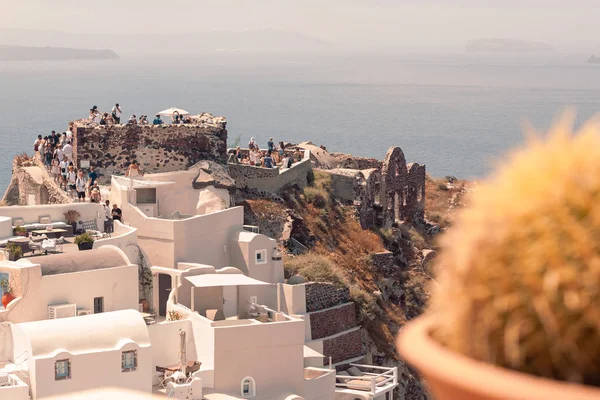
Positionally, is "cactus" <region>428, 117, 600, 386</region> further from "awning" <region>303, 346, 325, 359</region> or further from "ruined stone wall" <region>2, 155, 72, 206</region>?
"ruined stone wall" <region>2, 155, 72, 206</region>

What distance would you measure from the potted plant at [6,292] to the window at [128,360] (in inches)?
131

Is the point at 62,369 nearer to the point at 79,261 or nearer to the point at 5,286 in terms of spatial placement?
the point at 5,286

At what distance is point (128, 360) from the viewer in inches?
1065

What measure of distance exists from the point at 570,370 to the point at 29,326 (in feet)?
79.6

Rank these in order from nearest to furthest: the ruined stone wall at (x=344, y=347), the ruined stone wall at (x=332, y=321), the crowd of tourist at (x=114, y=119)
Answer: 1. the ruined stone wall at (x=332, y=321)
2. the ruined stone wall at (x=344, y=347)
3. the crowd of tourist at (x=114, y=119)

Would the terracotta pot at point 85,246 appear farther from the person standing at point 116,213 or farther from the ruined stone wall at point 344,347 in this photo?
the ruined stone wall at point 344,347

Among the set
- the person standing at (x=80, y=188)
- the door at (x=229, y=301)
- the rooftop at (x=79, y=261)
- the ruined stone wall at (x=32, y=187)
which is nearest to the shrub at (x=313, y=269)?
the door at (x=229, y=301)

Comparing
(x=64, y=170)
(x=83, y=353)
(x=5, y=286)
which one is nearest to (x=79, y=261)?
(x=5, y=286)

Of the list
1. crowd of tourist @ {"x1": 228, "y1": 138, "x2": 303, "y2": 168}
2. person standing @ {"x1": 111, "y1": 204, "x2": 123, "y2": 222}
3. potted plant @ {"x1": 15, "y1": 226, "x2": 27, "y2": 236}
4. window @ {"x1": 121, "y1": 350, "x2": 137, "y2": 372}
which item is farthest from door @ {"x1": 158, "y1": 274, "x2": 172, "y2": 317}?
crowd of tourist @ {"x1": 228, "y1": 138, "x2": 303, "y2": 168}

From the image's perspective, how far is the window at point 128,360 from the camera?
2691 cm

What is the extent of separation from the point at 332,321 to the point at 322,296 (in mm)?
757

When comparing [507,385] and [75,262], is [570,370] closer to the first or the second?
[507,385]

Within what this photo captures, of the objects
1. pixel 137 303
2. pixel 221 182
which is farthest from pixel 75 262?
pixel 221 182

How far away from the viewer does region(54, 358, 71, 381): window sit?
25.8m
